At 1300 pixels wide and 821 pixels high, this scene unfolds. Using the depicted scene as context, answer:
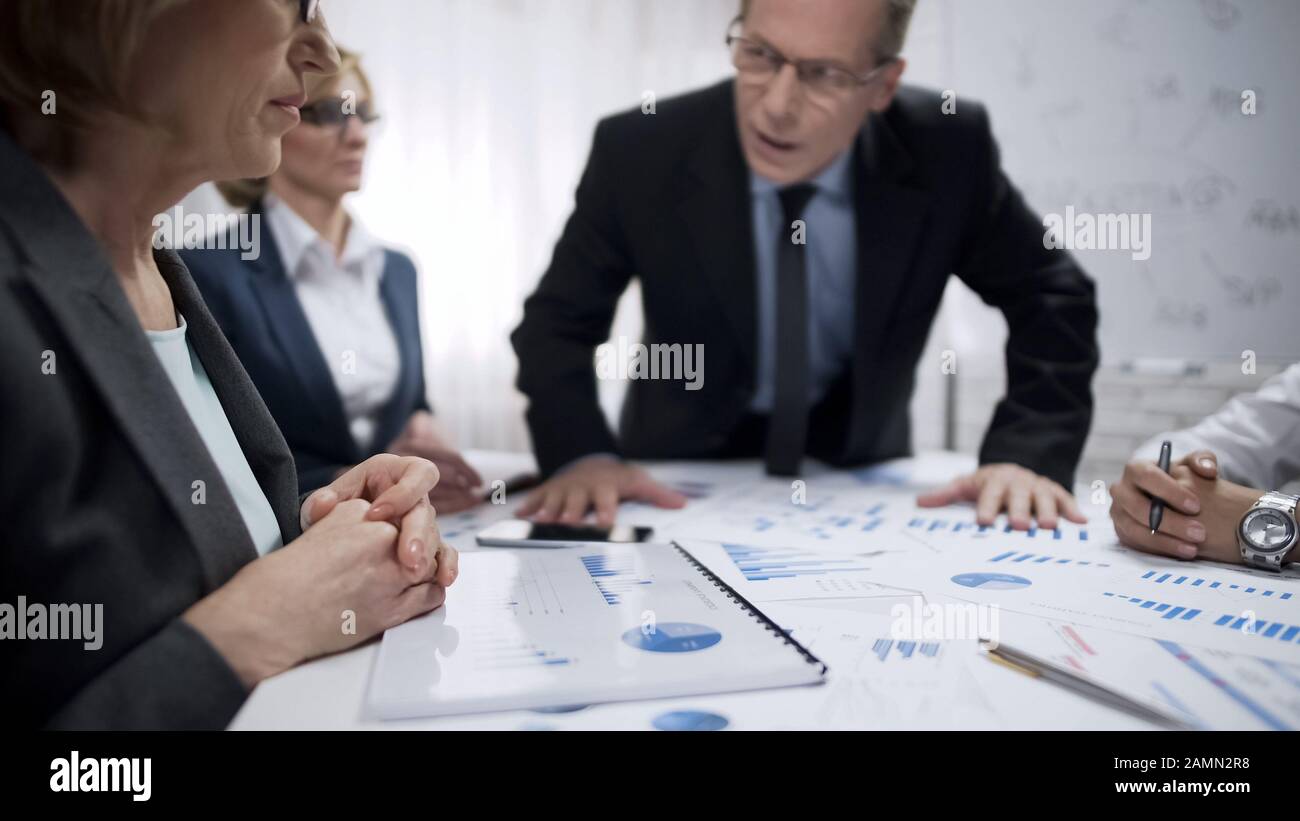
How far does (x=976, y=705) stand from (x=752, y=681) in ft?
0.47

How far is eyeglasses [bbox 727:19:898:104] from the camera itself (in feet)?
4.40

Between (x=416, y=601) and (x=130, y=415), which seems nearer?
(x=130, y=415)

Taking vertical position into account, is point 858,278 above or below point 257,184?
below

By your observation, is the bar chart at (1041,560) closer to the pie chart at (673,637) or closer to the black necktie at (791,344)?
the pie chart at (673,637)

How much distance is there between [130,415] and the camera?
1.72ft

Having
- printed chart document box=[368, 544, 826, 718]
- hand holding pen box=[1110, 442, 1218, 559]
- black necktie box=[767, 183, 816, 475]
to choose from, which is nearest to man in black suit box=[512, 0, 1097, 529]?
black necktie box=[767, 183, 816, 475]

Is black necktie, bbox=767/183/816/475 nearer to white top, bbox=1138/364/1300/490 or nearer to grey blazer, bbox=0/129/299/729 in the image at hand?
white top, bbox=1138/364/1300/490

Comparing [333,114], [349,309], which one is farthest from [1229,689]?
[333,114]

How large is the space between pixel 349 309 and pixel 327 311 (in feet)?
0.40

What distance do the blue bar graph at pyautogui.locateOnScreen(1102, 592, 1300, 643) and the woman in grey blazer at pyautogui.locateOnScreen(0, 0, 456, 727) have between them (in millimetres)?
643

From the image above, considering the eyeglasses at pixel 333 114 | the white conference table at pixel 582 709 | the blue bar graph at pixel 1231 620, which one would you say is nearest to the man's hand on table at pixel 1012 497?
the blue bar graph at pixel 1231 620

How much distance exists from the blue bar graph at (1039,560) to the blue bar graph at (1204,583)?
0.05 meters

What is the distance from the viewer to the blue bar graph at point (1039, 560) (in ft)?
2.92

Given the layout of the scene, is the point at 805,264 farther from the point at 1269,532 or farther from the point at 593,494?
the point at 1269,532
